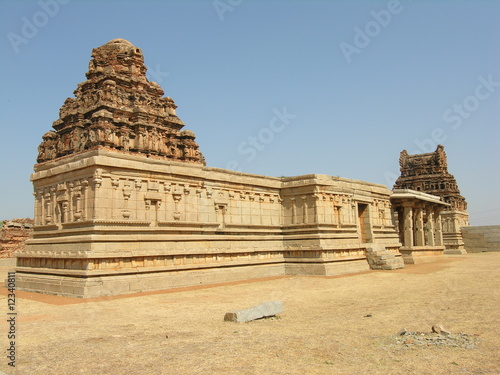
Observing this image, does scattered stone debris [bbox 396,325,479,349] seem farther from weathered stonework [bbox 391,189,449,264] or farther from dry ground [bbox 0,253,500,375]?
weathered stonework [bbox 391,189,449,264]

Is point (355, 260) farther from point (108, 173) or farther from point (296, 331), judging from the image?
point (296, 331)

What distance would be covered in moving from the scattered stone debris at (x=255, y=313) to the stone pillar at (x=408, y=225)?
980 inches

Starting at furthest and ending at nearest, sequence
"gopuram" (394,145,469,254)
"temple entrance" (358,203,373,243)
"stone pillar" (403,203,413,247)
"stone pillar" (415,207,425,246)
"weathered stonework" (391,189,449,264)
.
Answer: "gopuram" (394,145,469,254)
"stone pillar" (415,207,425,246)
"stone pillar" (403,203,413,247)
"weathered stonework" (391,189,449,264)
"temple entrance" (358,203,373,243)

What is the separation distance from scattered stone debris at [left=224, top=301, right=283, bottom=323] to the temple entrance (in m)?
18.1

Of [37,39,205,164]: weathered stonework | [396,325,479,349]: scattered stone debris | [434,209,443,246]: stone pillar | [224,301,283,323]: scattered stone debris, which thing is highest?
[37,39,205,164]: weathered stonework

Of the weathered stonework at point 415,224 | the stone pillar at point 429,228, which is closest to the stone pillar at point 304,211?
the weathered stonework at point 415,224

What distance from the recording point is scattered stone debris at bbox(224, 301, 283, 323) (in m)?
10.3

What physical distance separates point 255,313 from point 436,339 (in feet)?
13.6

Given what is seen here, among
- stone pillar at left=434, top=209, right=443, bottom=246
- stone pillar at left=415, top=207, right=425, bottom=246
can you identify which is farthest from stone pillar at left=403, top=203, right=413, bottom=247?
stone pillar at left=434, top=209, right=443, bottom=246

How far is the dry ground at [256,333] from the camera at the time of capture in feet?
22.6

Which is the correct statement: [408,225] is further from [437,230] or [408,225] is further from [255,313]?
[255,313]

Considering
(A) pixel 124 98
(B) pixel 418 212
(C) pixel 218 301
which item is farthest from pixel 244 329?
(B) pixel 418 212

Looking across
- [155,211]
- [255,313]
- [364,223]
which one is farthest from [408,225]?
[255,313]

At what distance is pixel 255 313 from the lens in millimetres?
10484
